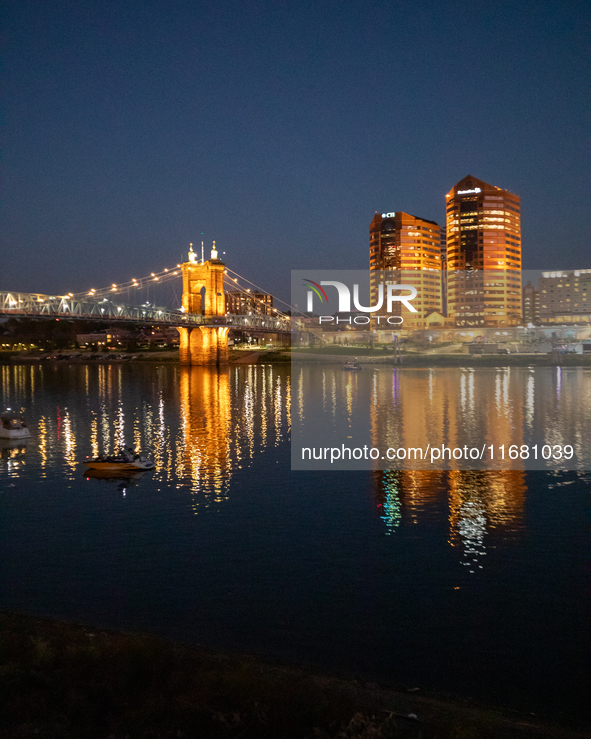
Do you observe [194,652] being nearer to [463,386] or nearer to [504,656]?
[504,656]

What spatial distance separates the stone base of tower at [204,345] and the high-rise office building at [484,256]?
245ft

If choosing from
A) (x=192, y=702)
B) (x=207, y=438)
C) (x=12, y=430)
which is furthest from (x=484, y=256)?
(x=192, y=702)

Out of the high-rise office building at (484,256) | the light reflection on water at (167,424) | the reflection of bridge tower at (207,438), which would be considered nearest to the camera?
the reflection of bridge tower at (207,438)

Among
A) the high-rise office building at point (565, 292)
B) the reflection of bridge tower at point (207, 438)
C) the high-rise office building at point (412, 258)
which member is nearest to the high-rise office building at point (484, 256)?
the high-rise office building at point (412, 258)

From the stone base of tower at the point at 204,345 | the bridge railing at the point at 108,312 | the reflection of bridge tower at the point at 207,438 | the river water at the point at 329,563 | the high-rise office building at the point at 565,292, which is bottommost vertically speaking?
the river water at the point at 329,563

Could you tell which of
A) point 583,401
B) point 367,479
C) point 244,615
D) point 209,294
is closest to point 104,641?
point 244,615

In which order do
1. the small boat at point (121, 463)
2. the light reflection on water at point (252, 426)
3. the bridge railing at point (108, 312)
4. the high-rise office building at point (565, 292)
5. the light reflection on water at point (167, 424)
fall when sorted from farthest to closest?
the high-rise office building at point (565, 292) → the bridge railing at point (108, 312) → the light reflection on water at point (167, 424) → the small boat at point (121, 463) → the light reflection on water at point (252, 426)

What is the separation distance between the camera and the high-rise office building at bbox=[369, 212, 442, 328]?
16375 cm

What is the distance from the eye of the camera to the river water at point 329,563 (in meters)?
10.7

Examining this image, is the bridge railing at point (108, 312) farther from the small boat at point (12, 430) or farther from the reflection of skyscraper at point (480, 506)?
the reflection of skyscraper at point (480, 506)

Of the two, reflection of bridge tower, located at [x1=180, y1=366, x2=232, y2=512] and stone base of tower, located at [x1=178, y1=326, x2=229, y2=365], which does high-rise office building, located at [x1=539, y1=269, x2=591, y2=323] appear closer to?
stone base of tower, located at [x1=178, y1=326, x2=229, y2=365]

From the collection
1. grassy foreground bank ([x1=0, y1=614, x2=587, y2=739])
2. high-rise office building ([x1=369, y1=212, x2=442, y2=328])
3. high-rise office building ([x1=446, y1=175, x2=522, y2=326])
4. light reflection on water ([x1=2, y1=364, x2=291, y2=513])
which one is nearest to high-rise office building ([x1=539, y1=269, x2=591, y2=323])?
high-rise office building ([x1=446, y1=175, x2=522, y2=326])

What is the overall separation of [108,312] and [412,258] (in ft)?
332

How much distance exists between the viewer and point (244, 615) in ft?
40.0
